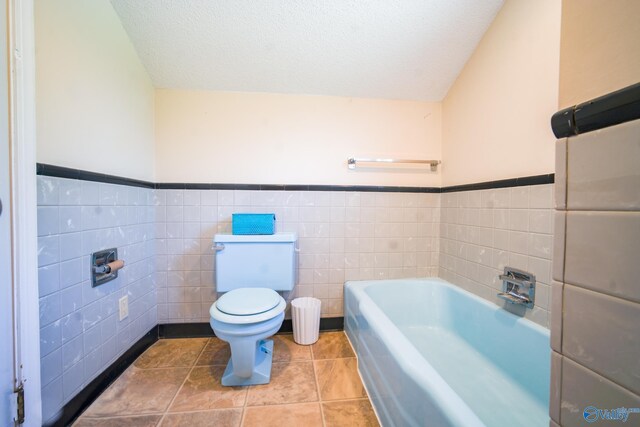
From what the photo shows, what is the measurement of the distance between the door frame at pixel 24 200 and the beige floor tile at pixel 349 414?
112cm

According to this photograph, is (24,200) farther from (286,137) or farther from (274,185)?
(286,137)

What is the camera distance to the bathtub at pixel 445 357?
76 cm

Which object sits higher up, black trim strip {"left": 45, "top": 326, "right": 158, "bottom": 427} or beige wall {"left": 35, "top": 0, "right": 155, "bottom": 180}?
beige wall {"left": 35, "top": 0, "right": 155, "bottom": 180}

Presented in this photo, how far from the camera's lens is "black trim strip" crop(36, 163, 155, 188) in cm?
91

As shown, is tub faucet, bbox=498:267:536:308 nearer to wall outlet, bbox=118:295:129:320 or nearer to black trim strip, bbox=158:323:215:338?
black trim strip, bbox=158:323:215:338

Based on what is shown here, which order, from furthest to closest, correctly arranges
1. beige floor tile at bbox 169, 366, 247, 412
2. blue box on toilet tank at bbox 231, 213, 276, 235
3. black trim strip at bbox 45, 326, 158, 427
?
blue box on toilet tank at bbox 231, 213, 276, 235 < beige floor tile at bbox 169, 366, 247, 412 < black trim strip at bbox 45, 326, 158, 427

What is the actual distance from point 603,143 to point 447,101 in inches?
67.4

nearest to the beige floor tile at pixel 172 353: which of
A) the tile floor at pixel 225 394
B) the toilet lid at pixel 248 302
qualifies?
the tile floor at pixel 225 394

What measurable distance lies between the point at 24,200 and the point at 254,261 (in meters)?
1.00

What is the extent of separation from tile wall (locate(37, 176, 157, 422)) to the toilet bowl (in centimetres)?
56

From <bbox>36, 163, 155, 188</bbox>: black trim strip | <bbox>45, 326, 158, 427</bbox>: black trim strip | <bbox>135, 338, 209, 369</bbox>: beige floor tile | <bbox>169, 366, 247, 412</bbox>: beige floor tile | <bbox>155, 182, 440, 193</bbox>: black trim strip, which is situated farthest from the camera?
<bbox>155, 182, 440, 193</bbox>: black trim strip

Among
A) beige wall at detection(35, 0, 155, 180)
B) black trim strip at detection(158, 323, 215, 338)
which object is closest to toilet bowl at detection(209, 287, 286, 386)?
black trim strip at detection(158, 323, 215, 338)

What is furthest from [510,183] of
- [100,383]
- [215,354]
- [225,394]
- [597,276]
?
[100,383]

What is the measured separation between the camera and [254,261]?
1.52 metres
